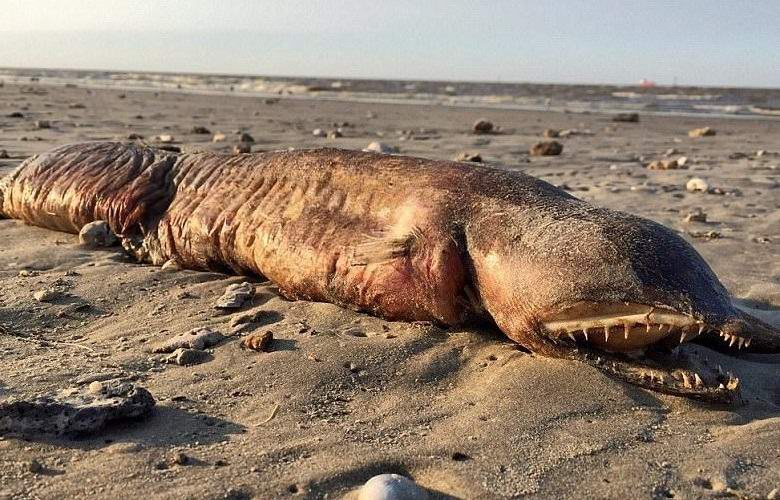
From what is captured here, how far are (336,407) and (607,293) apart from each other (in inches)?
47.3

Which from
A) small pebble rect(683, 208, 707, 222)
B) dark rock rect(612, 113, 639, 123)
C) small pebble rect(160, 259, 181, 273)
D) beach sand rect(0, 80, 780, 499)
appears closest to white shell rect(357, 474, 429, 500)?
beach sand rect(0, 80, 780, 499)

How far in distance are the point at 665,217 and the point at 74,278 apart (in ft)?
15.9

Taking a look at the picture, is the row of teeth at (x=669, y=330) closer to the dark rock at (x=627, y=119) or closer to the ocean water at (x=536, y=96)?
the dark rock at (x=627, y=119)

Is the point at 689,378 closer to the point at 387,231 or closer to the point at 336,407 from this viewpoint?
the point at 336,407

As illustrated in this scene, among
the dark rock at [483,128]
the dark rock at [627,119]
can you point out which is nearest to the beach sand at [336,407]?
the dark rock at [483,128]

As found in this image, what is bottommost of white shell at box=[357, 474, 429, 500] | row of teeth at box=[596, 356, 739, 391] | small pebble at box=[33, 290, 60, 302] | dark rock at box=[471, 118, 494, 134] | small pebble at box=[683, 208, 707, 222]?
white shell at box=[357, 474, 429, 500]

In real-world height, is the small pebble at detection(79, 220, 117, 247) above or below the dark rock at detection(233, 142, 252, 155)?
below

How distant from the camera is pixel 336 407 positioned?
3105mm

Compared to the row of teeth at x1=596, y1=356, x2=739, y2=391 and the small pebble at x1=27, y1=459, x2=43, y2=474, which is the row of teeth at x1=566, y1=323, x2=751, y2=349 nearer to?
the row of teeth at x1=596, y1=356, x2=739, y2=391

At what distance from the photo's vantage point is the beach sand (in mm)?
2535

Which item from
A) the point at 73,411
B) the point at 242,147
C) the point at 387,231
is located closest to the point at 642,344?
the point at 387,231

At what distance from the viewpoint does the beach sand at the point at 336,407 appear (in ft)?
8.32

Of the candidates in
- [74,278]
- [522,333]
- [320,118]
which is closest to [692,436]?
[522,333]

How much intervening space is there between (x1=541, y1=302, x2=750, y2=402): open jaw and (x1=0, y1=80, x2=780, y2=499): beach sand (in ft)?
0.25
